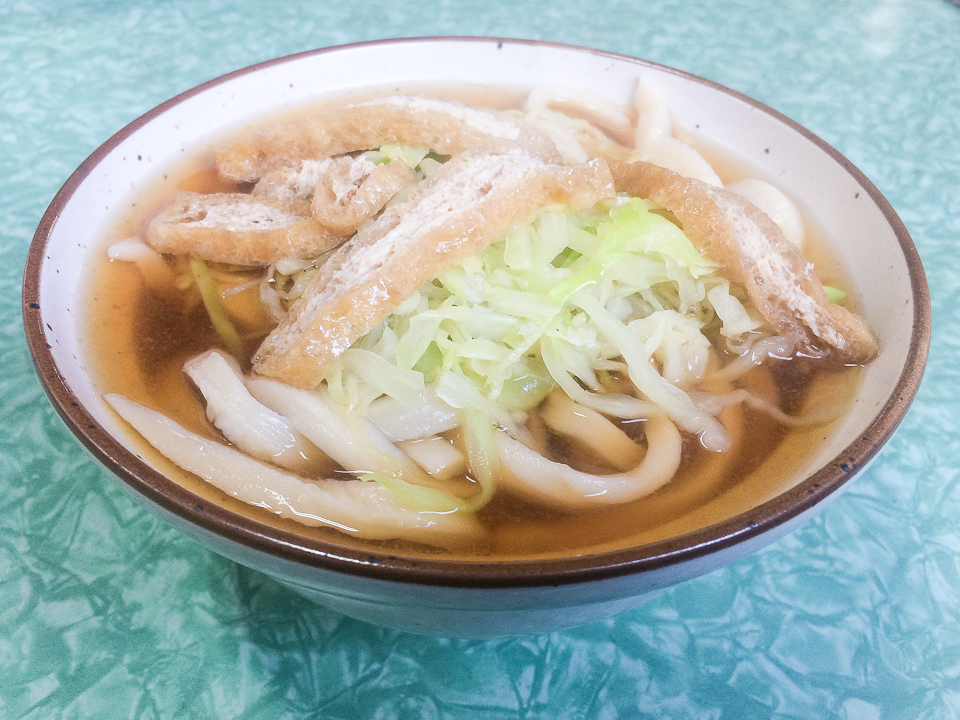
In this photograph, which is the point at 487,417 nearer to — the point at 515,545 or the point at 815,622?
the point at 515,545

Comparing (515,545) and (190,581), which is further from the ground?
(515,545)

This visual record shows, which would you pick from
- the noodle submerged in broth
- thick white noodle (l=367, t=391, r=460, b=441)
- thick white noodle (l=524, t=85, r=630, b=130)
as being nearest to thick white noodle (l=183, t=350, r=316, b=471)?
the noodle submerged in broth

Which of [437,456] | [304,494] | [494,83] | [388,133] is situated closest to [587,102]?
[494,83]

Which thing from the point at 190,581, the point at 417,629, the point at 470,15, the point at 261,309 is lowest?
the point at 190,581

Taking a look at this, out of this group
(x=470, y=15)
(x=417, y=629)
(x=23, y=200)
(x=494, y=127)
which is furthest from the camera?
(x=470, y=15)

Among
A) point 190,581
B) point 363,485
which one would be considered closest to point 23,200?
point 190,581

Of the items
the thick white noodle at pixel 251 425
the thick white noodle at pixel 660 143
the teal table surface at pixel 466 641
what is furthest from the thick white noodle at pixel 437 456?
the thick white noodle at pixel 660 143

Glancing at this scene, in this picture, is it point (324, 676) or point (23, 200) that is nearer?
point (324, 676)

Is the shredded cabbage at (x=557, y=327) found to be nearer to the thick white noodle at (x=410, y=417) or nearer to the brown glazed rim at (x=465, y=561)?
the thick white noodle at (x=410, y=417)
